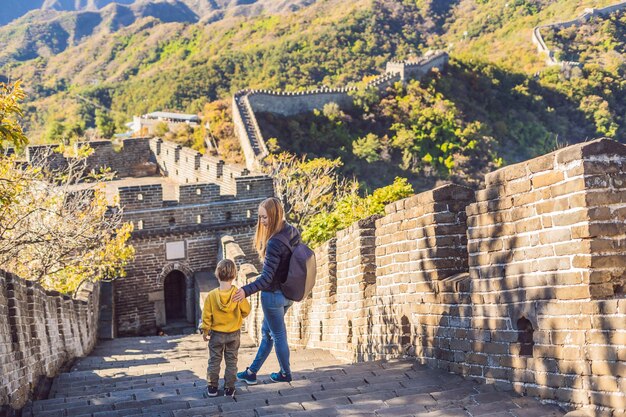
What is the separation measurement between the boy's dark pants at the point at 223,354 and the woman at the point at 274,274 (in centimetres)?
35

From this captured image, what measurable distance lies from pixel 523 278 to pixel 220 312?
220cm

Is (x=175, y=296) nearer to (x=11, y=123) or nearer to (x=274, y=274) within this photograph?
(x=11, y=123)

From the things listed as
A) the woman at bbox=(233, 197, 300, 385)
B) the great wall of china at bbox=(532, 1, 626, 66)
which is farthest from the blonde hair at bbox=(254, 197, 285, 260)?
the great wall of china at bbox=(532, 1, 626, 66)

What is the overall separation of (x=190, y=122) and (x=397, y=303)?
1786 inches

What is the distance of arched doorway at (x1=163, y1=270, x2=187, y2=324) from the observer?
65.1 feet

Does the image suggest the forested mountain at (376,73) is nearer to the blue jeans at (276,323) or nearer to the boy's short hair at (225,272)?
the blue jeans at (276,323)

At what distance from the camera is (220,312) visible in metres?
5.39

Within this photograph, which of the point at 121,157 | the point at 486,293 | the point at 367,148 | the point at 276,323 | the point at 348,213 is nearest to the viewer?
the point at 486,293

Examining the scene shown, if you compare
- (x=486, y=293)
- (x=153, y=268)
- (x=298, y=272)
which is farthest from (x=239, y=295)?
(x=153, y=268)

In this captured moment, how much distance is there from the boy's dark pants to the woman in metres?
0.35

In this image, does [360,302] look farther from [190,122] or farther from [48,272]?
[190,122]

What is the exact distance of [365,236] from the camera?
6.77m

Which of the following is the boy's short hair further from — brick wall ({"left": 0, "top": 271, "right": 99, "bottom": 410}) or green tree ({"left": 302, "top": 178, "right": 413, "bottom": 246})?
green tree ({"left": 302, "top": 178, "right": 413, "bottom": 246})

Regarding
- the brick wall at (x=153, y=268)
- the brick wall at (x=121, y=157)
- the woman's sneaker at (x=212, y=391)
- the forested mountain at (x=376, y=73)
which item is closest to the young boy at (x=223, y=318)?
the woman's sneaker at (x=212, y=391)
